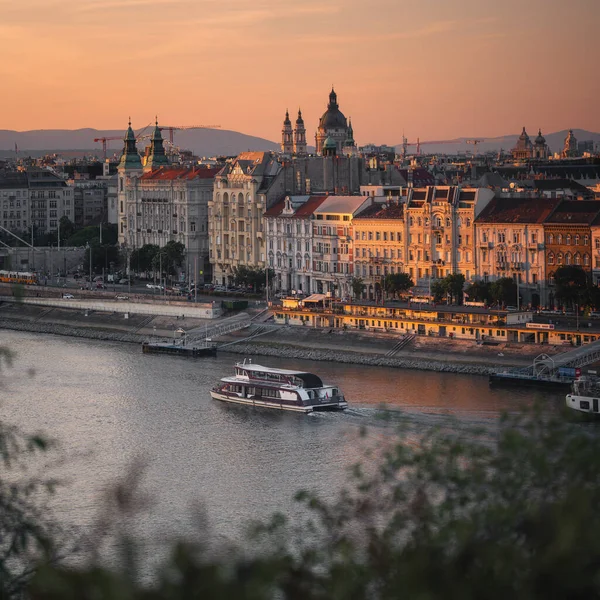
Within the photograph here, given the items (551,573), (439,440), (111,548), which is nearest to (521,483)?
(439,440)

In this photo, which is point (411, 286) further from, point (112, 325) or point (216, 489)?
point (216, 489)

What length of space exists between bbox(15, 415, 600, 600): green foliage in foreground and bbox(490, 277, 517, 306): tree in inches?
1261

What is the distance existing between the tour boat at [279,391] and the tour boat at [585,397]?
455 centimetres

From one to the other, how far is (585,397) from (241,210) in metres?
28.4

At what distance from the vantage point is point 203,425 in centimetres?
3064

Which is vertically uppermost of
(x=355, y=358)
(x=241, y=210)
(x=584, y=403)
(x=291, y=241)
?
(x=241, y=210)

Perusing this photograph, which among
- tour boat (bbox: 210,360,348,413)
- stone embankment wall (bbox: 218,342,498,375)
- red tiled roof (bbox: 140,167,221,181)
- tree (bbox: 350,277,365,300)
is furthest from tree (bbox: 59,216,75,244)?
tour boat (bbox: 210,360,348,413)

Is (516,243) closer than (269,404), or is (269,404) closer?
(269,404)

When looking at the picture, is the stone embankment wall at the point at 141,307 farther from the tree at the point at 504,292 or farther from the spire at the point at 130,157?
the spire at the point at 130,157

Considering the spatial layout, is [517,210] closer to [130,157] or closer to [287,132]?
[130,157]

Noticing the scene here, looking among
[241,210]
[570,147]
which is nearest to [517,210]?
[241,210]

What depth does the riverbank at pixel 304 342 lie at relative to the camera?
1518 inches

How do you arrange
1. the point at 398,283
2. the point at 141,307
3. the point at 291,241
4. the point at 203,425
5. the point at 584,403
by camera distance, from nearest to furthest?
the point at 203,425
the point at 584,403
the point at 398,283
the point at 141,307
the point at 291,241

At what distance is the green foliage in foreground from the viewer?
9.29m
